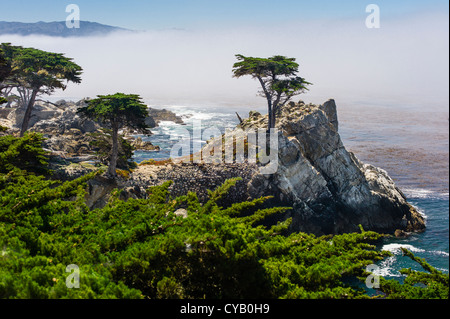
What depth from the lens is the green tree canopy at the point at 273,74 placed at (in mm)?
26141

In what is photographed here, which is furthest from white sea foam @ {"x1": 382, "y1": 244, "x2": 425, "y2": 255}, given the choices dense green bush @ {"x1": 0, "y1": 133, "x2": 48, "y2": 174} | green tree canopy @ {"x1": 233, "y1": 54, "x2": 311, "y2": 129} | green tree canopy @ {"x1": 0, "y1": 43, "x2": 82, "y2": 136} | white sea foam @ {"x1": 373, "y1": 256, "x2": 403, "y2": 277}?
green tree canopy @ {"x1": 0, "y1": 43, "x2": 82, "y2": 136}

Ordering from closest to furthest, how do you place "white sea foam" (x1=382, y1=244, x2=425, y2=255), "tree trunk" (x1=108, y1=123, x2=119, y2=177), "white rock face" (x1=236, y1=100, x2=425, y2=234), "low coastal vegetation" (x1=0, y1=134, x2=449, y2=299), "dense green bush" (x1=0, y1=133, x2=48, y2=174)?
1. "low coastal vegetation" (x1=0, y1=134, x2=449, y2=299)
2. "dense green bush" (x1=0, y1=133, x2=48, y2=174)
3. "tree trunk" (x1=108, y1=123, x2=119, y2=177)
4. "white sea foam" (x1=382, y1=244, x2=425, y2=255)
5. "white rock face" (x1=236, y1=100, x2=425, y2=234)

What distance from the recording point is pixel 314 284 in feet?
21.6

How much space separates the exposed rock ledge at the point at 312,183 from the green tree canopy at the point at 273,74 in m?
2.04

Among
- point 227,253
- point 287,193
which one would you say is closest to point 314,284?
point 227,253

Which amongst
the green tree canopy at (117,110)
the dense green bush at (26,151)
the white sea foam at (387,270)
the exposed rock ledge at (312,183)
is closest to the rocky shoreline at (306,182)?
the exposed rock ledge at (312,183)

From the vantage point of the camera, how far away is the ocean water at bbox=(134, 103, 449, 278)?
75.7 feet

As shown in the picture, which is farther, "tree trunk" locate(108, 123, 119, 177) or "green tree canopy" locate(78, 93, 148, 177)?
"tree trunk" locate(108, 123, 119, 177)

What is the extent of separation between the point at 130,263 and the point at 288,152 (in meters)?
19.1

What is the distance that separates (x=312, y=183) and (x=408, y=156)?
118ft

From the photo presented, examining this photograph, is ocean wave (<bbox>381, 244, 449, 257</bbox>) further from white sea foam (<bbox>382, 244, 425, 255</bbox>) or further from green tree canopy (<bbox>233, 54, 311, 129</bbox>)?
green tree canopy (<bbox>233, 54, 311, 129</bbox>)

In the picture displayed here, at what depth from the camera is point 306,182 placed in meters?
23.7

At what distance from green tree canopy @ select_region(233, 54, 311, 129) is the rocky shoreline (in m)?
2.08

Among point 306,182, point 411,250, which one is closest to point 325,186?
point 306,182
